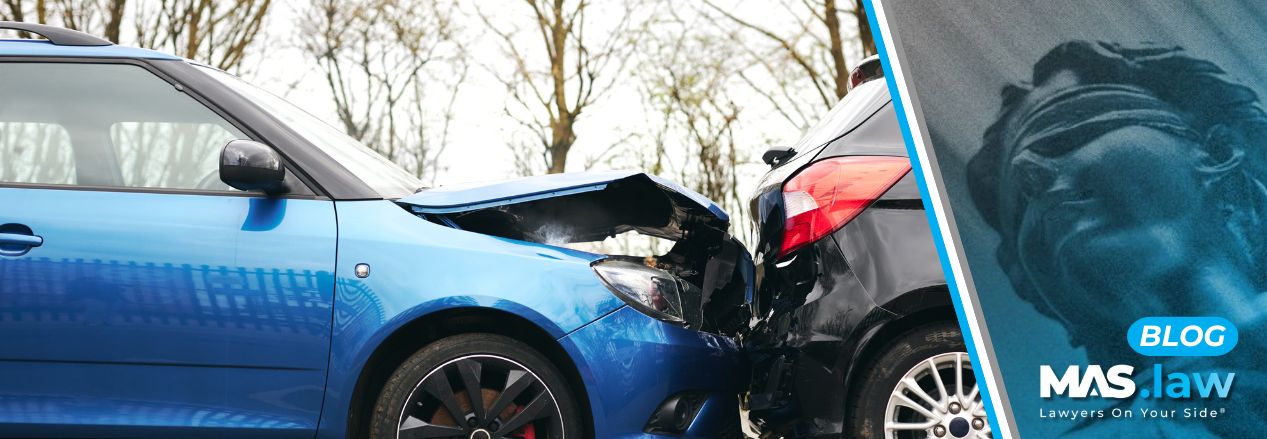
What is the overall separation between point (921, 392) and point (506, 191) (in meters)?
1.43

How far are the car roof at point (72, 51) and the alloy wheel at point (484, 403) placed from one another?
56.2 inches

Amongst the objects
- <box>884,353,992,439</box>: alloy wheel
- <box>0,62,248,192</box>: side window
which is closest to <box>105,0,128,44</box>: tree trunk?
<box>0,62,248,192</box>: side window

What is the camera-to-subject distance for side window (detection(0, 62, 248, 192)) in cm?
359

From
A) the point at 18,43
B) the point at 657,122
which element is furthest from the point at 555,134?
the point at 18,43

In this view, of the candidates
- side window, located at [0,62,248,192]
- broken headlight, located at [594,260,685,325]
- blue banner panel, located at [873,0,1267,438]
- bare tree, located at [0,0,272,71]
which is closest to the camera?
blue banner panel, located at [873,0,1267,438]

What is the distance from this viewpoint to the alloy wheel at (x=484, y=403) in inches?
131

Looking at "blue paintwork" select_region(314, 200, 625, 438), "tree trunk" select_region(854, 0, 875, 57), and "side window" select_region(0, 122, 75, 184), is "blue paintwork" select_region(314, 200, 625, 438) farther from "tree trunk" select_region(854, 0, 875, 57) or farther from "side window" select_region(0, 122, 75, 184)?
"tree trunk" select_region(854, 0, 875, 57)

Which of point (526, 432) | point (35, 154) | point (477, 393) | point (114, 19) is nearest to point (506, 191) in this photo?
point (477, 393)

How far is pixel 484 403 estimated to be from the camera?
3344mm

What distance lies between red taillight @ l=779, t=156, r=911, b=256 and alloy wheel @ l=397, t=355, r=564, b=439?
36.0 inches

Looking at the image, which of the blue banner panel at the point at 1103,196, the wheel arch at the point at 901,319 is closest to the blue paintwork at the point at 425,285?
the wheel arch at the point at 901,319

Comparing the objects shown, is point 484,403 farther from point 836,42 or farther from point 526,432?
point 836,42

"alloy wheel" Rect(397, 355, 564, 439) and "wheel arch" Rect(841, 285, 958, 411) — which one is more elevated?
"wheel arch" Rect(841, 285, 958, 411)

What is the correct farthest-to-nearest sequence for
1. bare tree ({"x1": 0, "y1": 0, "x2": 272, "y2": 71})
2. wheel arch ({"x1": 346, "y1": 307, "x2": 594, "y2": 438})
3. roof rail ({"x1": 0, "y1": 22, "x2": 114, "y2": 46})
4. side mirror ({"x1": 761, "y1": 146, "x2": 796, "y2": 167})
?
bare tree ({"x1": 0, "y1": 0, "x2": 272, "y2": 71})
side mirror ({"x1": 761, "y1": 146, "x2": 796, "y2": 167})
roof rail ({"x1": 0, "y1": 22, "x2": 114, "y2": 46})
wheel arch ({"x1": 346, "y1": 307, "x2": 594, "y2": 438})
